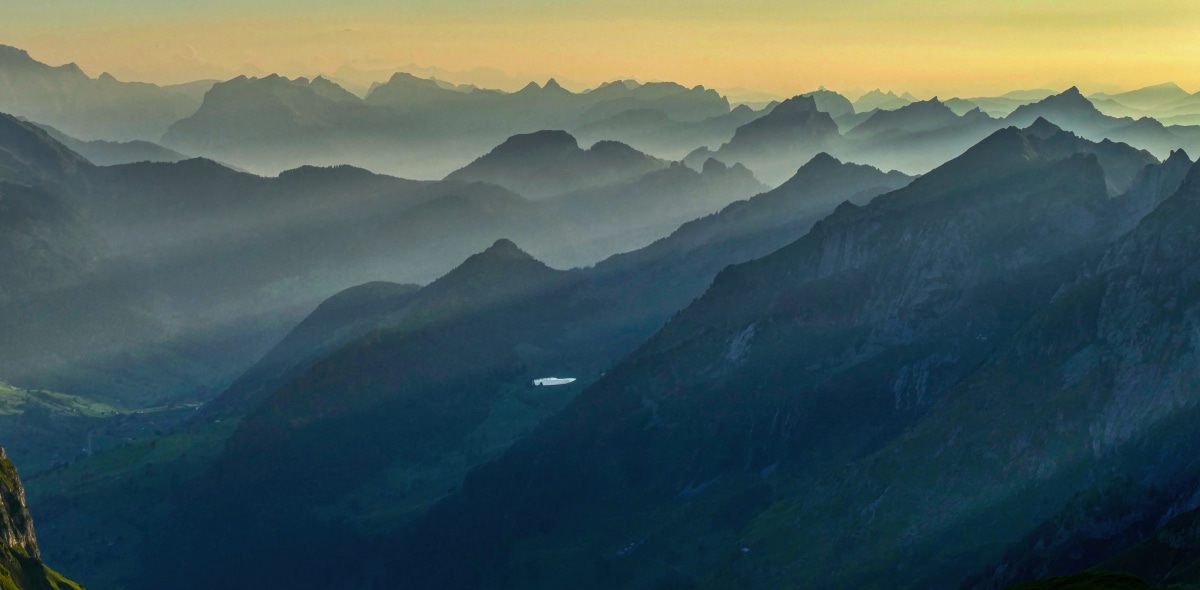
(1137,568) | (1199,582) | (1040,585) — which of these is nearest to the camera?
(1199,582)

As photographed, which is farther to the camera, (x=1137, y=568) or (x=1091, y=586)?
(x=1137, y=568)

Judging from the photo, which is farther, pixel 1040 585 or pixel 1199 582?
pixel 1040 585

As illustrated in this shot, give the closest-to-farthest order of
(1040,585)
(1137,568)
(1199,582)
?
(1199,582) < (1040,585) < (1137,568)

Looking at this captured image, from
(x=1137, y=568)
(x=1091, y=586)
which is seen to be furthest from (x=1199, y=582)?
(x=1137, y=568)

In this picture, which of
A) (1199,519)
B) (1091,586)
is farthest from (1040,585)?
(1199,519)

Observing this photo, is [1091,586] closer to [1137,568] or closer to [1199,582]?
[1199,582]

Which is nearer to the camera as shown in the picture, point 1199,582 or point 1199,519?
point 1199,582

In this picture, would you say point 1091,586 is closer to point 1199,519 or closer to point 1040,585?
point 1040,585
